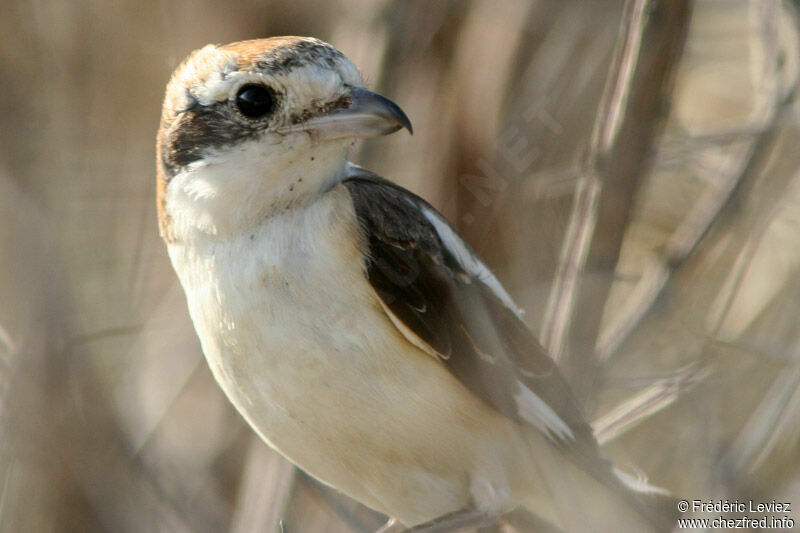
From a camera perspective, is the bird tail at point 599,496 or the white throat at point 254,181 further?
the bird tail at point 599,496

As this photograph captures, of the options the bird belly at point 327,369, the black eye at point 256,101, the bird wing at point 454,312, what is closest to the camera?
the bird belly at point 327,369

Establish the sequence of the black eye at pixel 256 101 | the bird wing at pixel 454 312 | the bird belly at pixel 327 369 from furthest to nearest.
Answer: the bird wing at pixel 454 312 → the black eye at pixel 256 101 → the bird belly at pixel 327 369

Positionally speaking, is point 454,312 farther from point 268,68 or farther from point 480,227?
point 480,227

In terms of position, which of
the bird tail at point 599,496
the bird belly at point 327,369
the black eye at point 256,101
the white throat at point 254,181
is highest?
the black eye at point 256,101

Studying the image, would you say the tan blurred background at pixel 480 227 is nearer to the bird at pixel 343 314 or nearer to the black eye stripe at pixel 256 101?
the bird at pixel 343 314

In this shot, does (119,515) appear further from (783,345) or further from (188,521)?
(783,345)

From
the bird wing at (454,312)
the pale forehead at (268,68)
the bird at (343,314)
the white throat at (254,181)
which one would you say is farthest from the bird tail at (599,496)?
the pale forehead at (268,68)

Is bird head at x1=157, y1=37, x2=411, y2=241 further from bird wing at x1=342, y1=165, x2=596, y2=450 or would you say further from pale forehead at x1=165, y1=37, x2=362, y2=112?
bird wing at x1=342, y1=165, x2=596, y2=450
